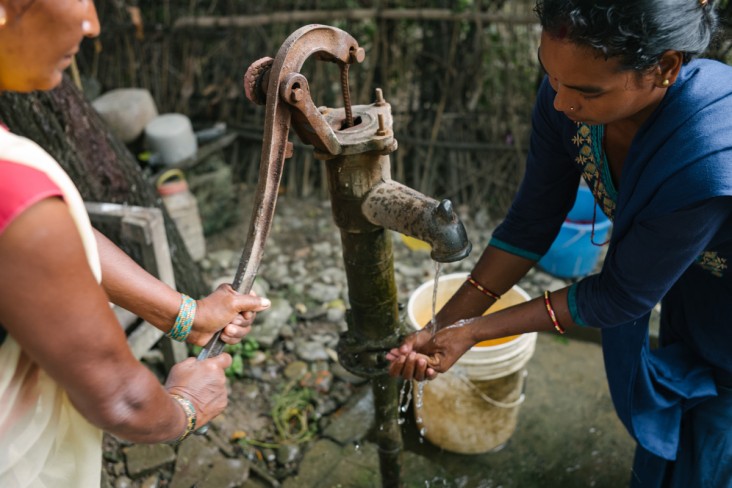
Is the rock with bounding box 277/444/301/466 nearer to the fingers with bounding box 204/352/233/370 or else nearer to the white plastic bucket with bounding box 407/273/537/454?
the white plastic bucket with bounding box 407/273/537/454

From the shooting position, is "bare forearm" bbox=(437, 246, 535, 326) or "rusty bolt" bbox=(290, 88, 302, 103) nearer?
"rusty bolt" bbox=(290, 88, 302, 103)

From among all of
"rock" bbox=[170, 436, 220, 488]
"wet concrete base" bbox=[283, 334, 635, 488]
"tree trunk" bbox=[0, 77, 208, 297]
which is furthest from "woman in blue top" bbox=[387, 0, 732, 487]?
"tree trunk" bbox=[0, 77, 208, 297]

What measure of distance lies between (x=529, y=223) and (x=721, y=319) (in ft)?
1.83

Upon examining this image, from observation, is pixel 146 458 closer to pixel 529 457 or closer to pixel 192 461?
Answer: pixel 192 461

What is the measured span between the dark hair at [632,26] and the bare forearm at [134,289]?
1086mm

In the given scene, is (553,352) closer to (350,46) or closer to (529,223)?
(529,223)

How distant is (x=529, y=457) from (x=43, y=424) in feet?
6.79

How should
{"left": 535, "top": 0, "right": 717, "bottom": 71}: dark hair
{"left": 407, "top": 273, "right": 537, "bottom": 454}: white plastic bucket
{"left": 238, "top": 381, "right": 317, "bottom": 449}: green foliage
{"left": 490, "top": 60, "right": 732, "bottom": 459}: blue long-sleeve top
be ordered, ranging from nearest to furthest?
1. {"left": 535, "top": 0, "right": 717, "bottom": 71}: dark hair
2. {"left": 490, "top": 60, "right": 732, "bottom": 459}: blue long-sleeve top
3. {"left": 407, "top": 273, "right": 537, "bottom": 454}: white plastic bucket
4. {"left": 238, "top": 381, "right": 317, "bottom": 449}: green foliage

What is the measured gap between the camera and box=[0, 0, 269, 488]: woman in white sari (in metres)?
0.87

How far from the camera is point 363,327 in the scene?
181 cm

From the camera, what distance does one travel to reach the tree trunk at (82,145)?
8.28 ft

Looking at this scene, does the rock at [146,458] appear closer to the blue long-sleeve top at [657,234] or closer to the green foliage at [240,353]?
the green foliage at [240,353]

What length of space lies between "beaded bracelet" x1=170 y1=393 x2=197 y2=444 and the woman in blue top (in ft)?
2.00

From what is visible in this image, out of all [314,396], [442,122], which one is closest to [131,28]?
[442,122]
